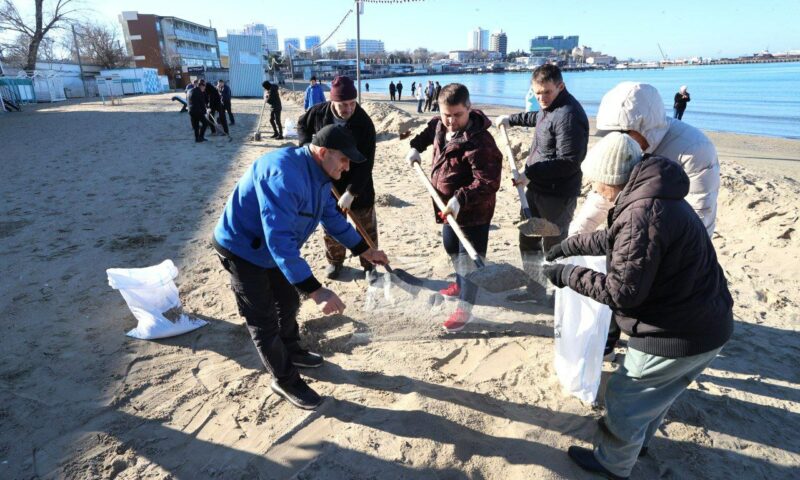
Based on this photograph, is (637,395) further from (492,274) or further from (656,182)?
(492,274)

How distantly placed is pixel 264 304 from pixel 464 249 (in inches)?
59.5

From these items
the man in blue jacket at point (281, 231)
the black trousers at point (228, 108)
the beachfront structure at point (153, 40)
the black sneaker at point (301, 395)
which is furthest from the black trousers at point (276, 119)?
the beachfront structure at point (153, 40)

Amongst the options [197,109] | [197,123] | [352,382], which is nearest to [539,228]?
[352,382]

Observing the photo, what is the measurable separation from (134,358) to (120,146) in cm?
974

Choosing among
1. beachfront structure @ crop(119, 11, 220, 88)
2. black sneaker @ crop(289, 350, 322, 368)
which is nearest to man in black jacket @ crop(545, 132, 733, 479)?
black sneaker @ crop(289, 350, 322, 368)

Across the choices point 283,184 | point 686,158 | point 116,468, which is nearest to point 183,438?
point 116,468

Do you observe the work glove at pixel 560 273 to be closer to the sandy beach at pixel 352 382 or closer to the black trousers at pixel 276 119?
the sandy beach at pixel 352 382

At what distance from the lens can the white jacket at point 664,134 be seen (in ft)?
6.71

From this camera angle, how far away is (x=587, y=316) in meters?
2.20

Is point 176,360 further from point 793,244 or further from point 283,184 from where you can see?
point 793,244

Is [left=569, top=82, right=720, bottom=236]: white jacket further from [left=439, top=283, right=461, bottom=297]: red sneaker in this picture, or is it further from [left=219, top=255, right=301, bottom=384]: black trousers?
[left=219, top=255, right=301, bottom=384]: black trousers

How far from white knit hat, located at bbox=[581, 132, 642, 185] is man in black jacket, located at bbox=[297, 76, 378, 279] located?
1.92 metres

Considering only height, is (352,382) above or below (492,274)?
below

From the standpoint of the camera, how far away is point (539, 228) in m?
2.89
